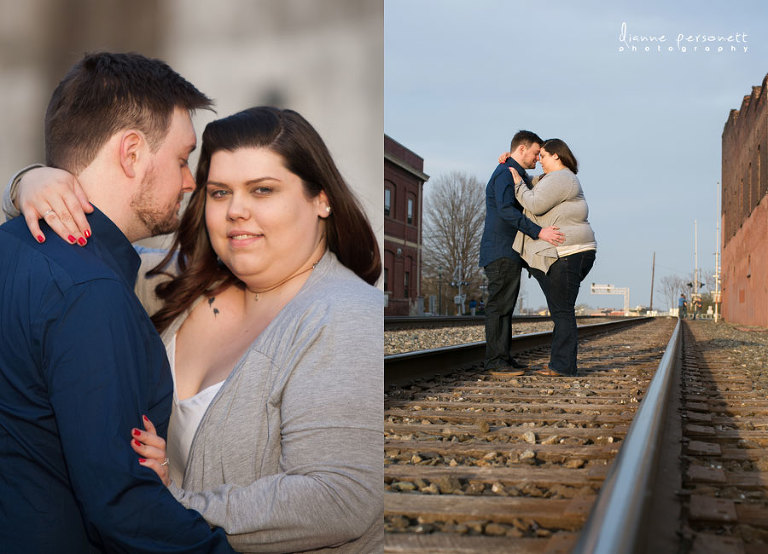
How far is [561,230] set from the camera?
Result: 3.65 meters

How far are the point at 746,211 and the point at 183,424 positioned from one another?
26.7m

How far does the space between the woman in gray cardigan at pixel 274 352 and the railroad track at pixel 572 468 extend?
0.38 meters

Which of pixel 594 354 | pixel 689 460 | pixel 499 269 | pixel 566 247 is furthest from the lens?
pixel 594 354

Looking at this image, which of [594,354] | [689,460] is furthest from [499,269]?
[594,354]

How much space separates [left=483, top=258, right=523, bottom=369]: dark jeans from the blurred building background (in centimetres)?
300

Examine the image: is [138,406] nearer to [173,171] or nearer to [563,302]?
[173,171]

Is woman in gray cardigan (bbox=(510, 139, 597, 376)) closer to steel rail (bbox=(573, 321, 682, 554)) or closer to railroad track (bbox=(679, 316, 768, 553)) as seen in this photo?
railroad track (bbox=(679, 316, 768, 553))

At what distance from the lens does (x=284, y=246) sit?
3.20 ft

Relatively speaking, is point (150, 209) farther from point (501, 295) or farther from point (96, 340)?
point (501, 295)

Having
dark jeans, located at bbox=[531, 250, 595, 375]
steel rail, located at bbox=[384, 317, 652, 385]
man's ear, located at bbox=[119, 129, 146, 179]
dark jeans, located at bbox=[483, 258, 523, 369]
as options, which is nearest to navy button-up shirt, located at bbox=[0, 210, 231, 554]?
man's ear, located at bbox=[119, 129, 146, 179]

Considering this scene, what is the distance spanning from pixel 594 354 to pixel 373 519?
20.4ft

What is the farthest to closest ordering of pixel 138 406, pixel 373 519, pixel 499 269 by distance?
pixel 499 269 → pixel 373 519 → pixel 138 406

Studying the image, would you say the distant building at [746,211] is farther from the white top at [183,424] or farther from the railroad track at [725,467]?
the white top at [183,424]

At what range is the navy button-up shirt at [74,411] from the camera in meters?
0.78
